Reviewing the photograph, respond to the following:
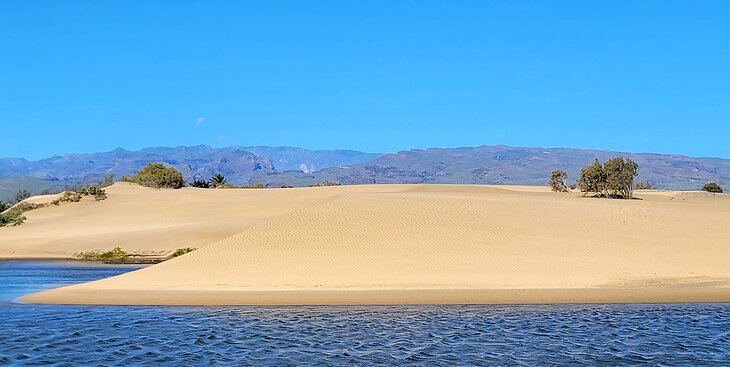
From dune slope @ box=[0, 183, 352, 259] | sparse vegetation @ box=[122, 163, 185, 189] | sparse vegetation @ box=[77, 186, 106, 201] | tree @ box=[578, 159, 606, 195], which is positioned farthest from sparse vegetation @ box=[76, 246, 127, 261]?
sparse vegetation @ box=[122, 163, 185, 189]

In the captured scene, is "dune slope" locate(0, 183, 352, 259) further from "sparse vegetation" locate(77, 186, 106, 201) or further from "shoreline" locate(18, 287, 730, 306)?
"shoreline" locate(18, 287, 730, 306)

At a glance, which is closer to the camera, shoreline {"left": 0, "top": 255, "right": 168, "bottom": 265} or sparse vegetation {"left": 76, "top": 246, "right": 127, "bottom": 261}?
shoreline {"left": 0, "top": 255, "right": 168, "bottom": 265}

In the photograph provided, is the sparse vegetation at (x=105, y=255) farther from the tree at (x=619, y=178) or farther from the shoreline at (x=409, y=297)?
the tree at (x=619, y=178)

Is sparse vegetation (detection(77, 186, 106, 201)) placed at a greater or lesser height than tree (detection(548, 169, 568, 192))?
lesser

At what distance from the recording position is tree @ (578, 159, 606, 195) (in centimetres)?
6631

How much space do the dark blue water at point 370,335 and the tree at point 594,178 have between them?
153 ft

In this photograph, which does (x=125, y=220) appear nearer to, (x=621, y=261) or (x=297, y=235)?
(x=297, y=235)

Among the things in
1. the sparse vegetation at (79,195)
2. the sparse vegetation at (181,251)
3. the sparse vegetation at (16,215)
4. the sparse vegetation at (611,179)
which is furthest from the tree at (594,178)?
the sparse vegetation at (16,215)

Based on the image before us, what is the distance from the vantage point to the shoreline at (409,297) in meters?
21.5

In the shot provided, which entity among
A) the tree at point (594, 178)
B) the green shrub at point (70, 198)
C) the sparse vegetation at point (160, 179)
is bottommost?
the green shrub at point (70, 198)

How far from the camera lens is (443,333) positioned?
17047 millimetres

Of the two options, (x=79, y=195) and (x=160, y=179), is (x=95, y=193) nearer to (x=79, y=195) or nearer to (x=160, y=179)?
(x=79, y=195)

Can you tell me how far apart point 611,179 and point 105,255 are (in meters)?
38.6

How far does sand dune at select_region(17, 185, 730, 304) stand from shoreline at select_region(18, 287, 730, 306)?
5 centimetres
